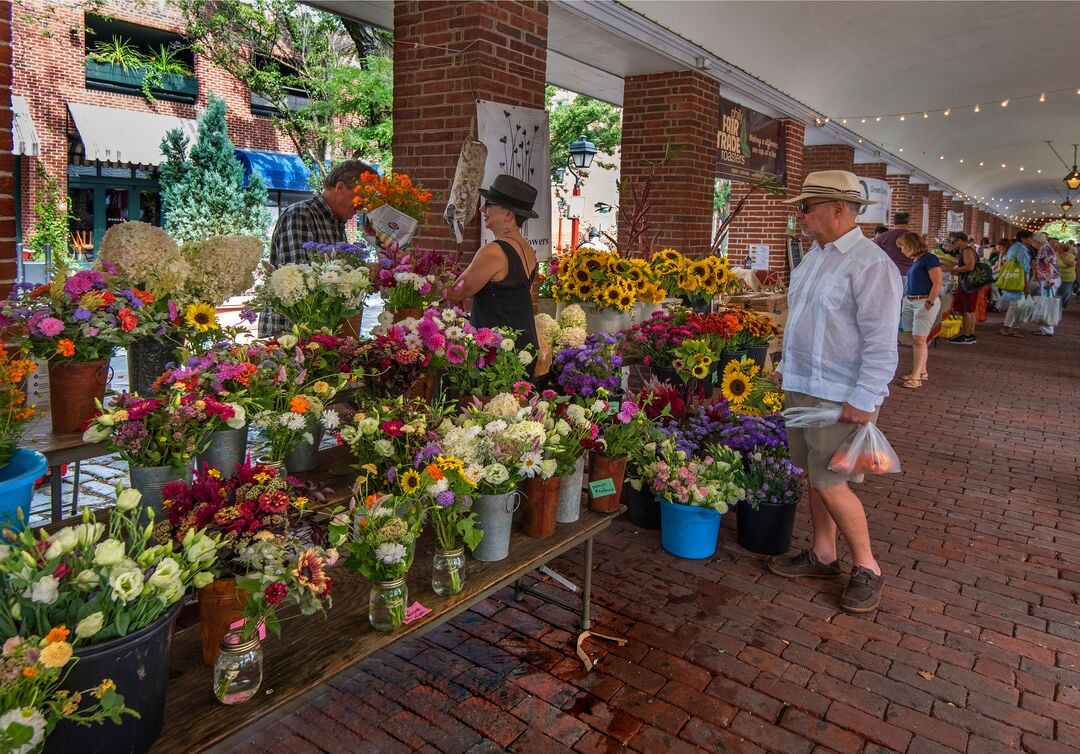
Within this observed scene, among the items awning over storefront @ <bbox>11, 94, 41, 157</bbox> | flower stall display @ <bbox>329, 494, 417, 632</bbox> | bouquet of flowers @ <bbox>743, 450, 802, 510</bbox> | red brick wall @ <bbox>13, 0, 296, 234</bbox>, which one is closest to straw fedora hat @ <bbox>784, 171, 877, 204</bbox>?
Answer: bouquet of flowers @ <bbox>743, 450, 802, 510</bbox>

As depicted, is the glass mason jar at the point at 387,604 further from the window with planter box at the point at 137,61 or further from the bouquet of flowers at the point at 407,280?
the window with planter box at the point at 137,61

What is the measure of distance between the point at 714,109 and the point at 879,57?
130 inches

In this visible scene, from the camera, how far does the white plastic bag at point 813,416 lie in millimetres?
3381

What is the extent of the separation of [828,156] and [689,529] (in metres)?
11.7

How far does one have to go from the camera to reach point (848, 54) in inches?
381

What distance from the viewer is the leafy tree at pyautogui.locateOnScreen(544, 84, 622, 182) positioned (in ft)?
51.6

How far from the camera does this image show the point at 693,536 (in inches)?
155

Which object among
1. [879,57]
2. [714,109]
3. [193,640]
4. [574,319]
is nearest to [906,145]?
[879,57]

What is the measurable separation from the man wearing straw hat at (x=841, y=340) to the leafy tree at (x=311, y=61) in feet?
35.0

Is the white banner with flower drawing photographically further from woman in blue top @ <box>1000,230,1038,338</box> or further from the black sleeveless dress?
woman in blue top @ <box>1000,230,1038,338</box>

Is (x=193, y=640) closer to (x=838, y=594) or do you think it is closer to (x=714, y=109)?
(x=838, y=594)

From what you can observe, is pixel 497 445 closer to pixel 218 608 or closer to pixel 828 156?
pixel 218 608

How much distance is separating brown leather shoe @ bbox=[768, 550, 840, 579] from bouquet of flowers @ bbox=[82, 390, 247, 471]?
2.80 m

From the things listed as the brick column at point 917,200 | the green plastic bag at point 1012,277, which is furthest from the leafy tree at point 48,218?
the brick column at point 917,200
